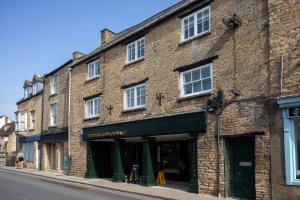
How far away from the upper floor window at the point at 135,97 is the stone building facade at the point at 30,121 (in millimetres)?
14045

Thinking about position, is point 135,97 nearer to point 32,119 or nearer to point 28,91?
point 32,119

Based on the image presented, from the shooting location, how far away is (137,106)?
18.7 metres

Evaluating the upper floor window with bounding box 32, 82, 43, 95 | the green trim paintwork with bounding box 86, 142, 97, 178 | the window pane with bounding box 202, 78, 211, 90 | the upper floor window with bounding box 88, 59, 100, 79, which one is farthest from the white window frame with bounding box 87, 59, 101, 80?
the upper floor window with bounding box 32, 82, 43, 95

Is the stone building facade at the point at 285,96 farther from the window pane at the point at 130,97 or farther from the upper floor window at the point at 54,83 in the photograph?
the upper floor window at the point at 54,83

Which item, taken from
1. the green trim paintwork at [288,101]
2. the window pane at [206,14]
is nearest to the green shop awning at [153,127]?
the green trim paintwork at [288,101]

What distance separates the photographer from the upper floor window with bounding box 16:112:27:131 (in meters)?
34.4

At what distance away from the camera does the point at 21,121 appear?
116 feet

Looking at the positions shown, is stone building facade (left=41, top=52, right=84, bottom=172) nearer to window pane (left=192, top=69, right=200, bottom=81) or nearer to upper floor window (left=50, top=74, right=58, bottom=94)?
upper floor window (left=50, top=74, right=58, bottom=94)

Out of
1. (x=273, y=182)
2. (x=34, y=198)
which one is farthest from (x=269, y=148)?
(x=34, y=198)

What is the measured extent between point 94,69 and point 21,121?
51.8 feet

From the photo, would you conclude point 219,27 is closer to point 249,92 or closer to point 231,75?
point 231,75

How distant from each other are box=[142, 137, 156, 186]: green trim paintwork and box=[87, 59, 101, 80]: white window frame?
6.70m

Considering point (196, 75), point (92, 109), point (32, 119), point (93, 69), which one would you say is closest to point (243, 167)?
point (196, 75)

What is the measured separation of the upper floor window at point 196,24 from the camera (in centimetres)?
1538
